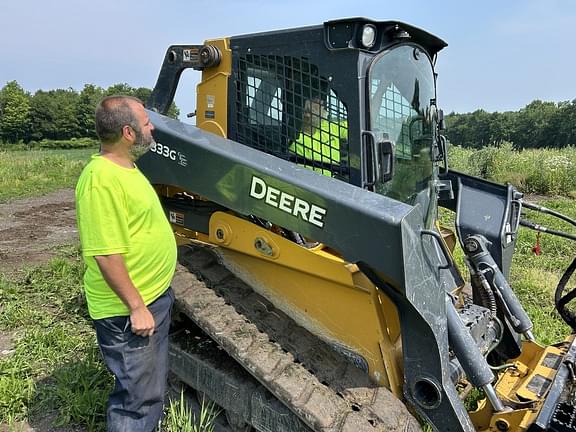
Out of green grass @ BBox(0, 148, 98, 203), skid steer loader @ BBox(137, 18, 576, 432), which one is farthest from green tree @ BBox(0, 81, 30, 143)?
skid steer loader @ BBox(137, 18, 576, 432)

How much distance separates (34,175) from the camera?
53.3 feet

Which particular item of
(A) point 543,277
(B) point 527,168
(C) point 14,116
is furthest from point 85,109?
(A) point 543,277

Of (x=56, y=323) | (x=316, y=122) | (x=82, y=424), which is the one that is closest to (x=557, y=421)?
(x=316, y=122)

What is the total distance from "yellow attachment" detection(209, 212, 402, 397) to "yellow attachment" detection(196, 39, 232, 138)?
0.56 meters

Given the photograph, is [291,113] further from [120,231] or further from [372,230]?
[120,231]

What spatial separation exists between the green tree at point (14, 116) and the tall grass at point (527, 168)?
61761mm

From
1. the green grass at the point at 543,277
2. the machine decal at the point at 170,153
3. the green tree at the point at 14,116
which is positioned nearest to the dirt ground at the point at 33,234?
the machine decal at the point at 170,153

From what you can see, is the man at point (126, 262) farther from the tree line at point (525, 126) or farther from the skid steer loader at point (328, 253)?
the tree line at point (525, 126)

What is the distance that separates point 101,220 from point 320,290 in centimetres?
113

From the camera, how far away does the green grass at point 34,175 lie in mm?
→ 13739

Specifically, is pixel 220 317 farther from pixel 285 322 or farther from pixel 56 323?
pixel 56 323

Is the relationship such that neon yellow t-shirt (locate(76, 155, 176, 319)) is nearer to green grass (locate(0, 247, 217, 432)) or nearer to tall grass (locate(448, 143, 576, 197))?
green grass (locate(0, 247, 217, 432))

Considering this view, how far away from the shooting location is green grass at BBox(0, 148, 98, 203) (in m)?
13.7

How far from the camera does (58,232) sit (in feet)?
28.8
